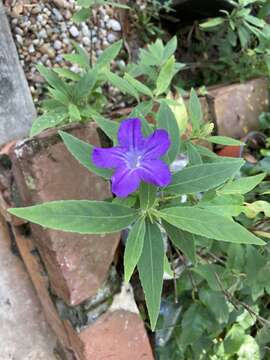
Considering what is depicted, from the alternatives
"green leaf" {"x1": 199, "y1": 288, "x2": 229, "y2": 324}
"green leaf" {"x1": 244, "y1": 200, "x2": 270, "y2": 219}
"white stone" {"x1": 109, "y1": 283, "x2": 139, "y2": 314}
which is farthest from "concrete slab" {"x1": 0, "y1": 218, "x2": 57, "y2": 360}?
"green leaf" {"x1": 244, "y1": 200, "x2": 270, "y2": 219}

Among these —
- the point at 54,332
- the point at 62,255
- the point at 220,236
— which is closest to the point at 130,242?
the point at 220,236

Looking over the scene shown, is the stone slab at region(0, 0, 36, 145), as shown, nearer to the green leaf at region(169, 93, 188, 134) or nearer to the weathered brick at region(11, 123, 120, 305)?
the weathered brick at region(11, 123, 120, 305)

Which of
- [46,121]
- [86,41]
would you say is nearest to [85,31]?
[86,41]

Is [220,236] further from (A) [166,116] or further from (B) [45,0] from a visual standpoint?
(B) [45,0]

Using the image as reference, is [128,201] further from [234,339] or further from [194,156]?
[234,339]

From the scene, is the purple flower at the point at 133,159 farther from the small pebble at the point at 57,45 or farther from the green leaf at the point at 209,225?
the small pebble at the point at 57,45
